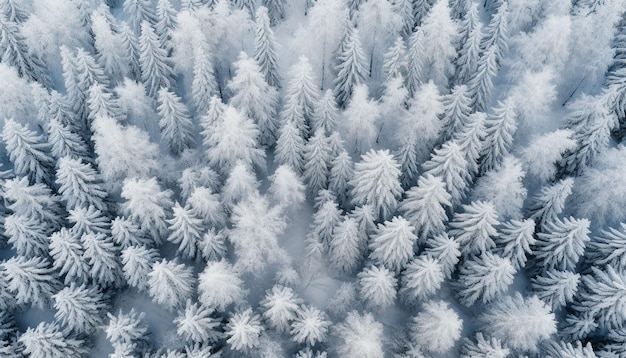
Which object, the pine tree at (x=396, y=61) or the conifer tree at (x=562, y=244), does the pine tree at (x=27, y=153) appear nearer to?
the pine tree at (x=396, y=61)

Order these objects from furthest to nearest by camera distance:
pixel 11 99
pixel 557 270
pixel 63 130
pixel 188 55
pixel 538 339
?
pixel 188 55 → pixel 11 99 → pixel 63 130 → pixel 557 270 → pixel 538 339

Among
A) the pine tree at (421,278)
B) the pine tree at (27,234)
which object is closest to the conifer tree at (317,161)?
the pine tree at (421,278)

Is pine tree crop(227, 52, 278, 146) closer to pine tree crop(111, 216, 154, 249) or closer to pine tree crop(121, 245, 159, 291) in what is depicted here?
pine tree crop(111, 216, 154, 249)

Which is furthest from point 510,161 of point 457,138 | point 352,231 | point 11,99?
point 11,99

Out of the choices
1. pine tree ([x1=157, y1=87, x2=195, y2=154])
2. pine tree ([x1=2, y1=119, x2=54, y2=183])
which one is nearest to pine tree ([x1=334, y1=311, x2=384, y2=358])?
pine tree ([x1=157, y1=87, x2=195, y2=154])

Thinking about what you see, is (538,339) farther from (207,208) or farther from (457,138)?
(207,208)

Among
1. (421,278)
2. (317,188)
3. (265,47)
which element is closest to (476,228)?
(421,278)
